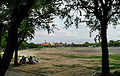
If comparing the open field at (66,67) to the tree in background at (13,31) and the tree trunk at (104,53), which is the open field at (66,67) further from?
the tree in background at (13,31)

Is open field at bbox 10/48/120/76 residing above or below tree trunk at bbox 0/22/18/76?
below

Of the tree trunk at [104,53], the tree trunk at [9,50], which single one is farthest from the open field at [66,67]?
the tree trunk at [9,50]

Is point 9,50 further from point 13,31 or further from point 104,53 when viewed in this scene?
point 104,53

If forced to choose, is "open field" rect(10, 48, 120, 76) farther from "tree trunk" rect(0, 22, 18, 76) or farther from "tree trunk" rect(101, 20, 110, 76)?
"tree trunk" rect(0, 22, 18, 76)

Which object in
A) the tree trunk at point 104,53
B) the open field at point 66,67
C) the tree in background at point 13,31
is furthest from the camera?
the open field at point 66,67

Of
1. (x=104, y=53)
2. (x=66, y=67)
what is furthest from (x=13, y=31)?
(x=66, y=67)

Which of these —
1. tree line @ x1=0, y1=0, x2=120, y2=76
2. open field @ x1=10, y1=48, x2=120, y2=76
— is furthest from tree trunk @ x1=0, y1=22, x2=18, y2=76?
open field @ x1=10, y1=48, x2=120, y2=76

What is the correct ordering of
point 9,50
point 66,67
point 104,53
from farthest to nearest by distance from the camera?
point 66,67 < point 104,53 < point 9,50

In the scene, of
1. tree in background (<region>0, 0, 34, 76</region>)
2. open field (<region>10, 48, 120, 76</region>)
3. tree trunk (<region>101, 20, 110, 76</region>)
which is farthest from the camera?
open field (<region>10, 48, 120, 76</region>)

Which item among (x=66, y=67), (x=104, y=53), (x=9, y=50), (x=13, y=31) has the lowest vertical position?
(x=66, y=67)

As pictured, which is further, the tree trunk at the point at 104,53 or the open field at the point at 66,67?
the open field at the point at 66,67

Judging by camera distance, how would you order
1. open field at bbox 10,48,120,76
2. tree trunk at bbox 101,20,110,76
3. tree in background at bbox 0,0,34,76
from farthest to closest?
open field at bbox 10,48,120,76, tree trunk at bbox 101,20,110,76, tree in background at bbox 0,0,34,76

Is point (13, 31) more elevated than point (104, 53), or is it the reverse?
point (13, 31)

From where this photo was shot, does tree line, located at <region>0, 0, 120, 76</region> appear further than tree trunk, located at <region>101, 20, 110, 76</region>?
No
